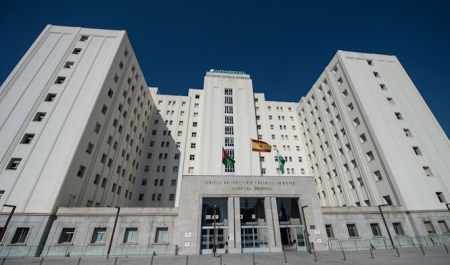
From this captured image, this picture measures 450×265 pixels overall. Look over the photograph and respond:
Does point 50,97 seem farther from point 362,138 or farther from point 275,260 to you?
point 362,138

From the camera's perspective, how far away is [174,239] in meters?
22.0

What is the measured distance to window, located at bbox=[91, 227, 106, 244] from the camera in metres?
21.7

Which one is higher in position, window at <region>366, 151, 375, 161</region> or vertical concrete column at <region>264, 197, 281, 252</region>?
window at <region>366, 151, 375, 161</region>

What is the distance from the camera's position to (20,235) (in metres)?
20.1

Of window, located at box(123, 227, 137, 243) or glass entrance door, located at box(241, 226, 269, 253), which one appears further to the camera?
glass entrance door, located at box(241, 226, 269, 253)

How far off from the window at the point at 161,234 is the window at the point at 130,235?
2299mm

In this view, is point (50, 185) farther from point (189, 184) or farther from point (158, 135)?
point (158, 135)

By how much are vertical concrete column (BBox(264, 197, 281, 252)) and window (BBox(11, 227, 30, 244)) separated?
24.9 m


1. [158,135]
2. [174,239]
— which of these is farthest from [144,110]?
[174,239]

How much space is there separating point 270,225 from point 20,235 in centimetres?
2580

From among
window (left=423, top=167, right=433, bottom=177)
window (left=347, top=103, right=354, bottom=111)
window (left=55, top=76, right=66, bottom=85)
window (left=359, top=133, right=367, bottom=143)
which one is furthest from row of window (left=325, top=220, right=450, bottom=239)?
window (left=55, top=76, right=66, bottom=85)

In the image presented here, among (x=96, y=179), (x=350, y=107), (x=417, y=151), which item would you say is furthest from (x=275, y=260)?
(x=350, y=107)

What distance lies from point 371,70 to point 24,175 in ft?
188

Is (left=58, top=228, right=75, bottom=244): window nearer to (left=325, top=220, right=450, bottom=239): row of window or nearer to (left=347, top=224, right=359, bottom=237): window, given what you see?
(left=325, top=220, right=450, bottom=239): row of window
